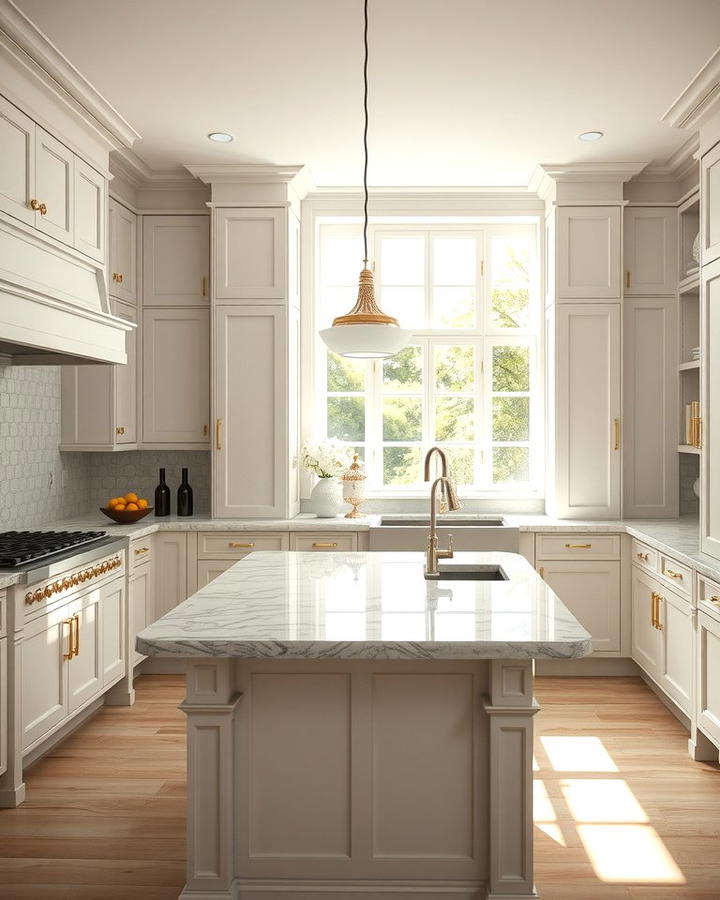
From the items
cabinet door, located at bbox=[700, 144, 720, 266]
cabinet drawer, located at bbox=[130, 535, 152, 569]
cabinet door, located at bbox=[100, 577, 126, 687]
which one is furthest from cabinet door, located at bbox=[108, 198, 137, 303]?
cabinet door, located at bbox=[700, 144, 720, 266]

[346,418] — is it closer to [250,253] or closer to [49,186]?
[250,253]

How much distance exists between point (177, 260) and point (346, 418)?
1483mm

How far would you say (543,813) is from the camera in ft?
9.85

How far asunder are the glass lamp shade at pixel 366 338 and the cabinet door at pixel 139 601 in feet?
7.30

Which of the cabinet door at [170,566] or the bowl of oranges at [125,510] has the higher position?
the bowl of oranges at [125,510]

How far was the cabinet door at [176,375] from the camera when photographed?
16.4ft

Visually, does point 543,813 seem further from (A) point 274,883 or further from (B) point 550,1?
(B) point 550,1

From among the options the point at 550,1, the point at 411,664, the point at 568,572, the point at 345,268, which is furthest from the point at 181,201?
the point at 411,664

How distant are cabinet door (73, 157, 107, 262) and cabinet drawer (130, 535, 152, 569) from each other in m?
1.52

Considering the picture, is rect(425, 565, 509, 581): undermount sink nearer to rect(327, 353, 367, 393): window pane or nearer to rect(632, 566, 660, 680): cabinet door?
rect(632, 566, 660, 680): cabinet door

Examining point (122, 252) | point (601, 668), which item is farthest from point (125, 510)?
point (601, 668)

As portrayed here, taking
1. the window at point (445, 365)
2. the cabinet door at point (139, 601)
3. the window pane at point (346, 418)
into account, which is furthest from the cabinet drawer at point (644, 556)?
the cabinet door at point (139, 601)

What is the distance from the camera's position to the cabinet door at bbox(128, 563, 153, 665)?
430 cm

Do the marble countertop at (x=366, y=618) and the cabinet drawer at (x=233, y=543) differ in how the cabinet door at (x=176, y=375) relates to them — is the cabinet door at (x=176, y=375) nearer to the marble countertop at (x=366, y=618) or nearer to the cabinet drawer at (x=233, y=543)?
the cabinet drawer at (x=233, y=543)
